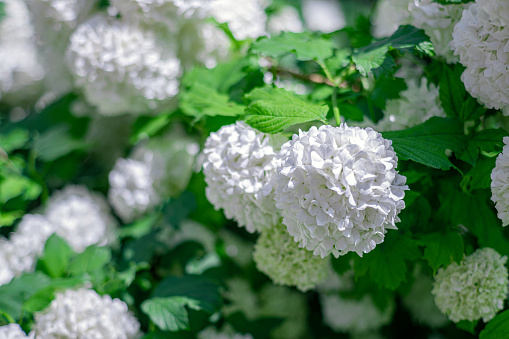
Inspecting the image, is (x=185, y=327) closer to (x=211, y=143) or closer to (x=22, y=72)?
(x=211, y=143)

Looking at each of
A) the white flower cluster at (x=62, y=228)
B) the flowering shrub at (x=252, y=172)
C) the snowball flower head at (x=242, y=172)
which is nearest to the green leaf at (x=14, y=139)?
the flowering shrub at (x=252, y=172)

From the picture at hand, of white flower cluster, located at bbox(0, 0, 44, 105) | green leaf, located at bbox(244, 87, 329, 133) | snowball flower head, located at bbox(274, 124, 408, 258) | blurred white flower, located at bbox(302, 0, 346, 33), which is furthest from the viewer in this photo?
blurred white flower, located at bbox(302, 0, 346, 33)

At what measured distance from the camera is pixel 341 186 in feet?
2.13

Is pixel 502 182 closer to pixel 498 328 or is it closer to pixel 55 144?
pixel 498 328

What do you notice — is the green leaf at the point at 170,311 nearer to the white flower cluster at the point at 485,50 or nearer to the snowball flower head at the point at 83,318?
the snowball flower head at the point at 83,318

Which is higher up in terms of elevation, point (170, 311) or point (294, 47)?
point (294, 47)

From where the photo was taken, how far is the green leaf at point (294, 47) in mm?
903

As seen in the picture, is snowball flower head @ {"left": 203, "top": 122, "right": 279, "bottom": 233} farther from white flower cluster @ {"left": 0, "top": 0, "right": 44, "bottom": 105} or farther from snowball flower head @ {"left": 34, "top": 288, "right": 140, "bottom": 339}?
white flower cluster @ {"left": 0, "top": 0, "right": 44, "bottom": 105}

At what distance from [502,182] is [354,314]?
73 centimetres

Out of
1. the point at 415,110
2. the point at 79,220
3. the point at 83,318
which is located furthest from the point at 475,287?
the point at 79,220

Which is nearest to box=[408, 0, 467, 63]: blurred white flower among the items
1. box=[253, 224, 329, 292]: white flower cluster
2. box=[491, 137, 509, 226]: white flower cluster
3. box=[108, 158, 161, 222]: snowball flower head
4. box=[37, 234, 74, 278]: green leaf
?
box=[491, 137, 509, 226]: white flower cluster

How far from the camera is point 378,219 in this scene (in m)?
0.65

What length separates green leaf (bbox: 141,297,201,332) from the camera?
3.08ft

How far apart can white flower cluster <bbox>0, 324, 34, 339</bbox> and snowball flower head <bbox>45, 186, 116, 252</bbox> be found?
0.40 metres
